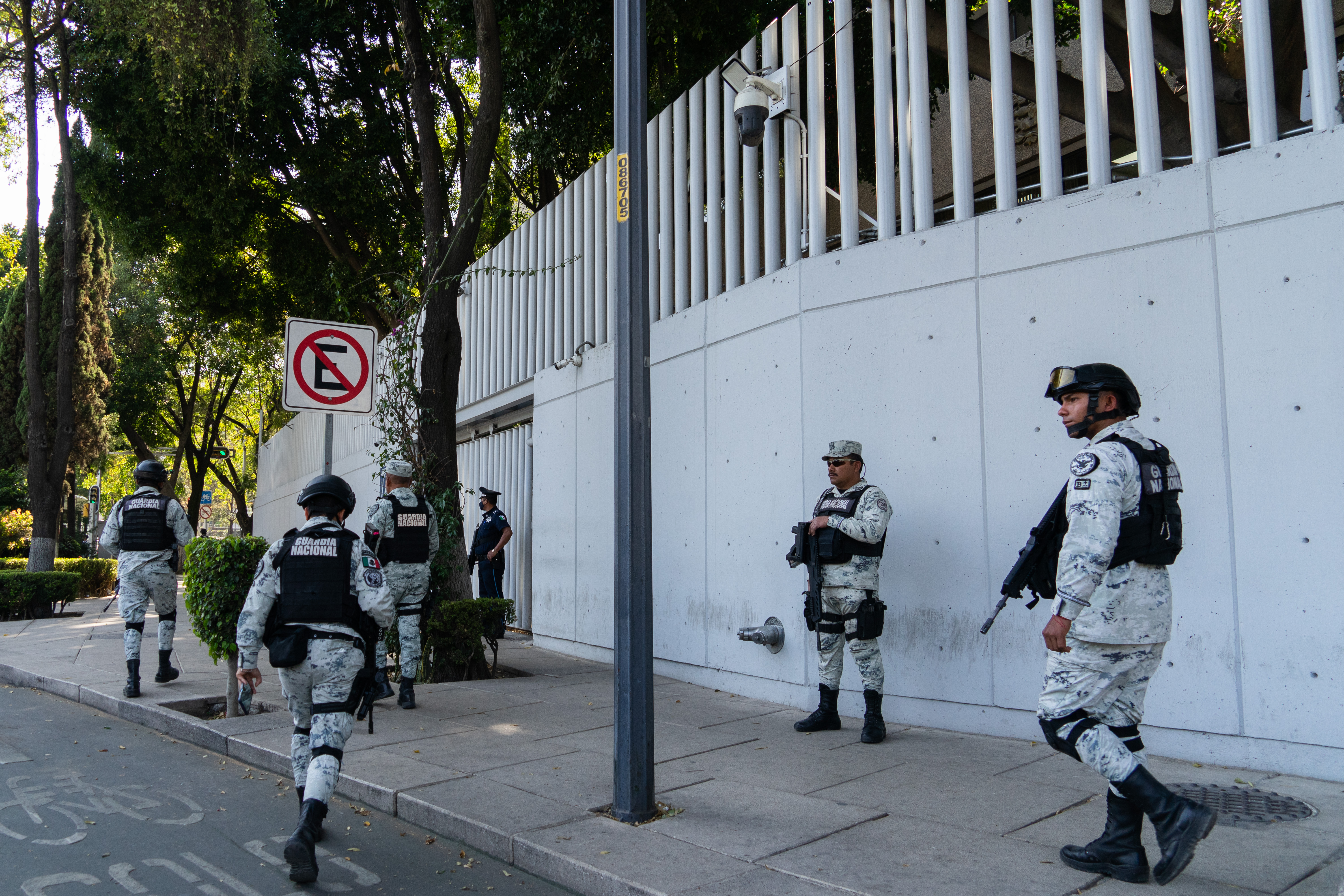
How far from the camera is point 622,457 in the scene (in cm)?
436

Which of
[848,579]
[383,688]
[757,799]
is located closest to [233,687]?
[383,688]

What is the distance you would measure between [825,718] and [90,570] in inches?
648

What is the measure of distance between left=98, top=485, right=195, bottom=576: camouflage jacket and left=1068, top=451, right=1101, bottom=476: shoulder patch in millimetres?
7304

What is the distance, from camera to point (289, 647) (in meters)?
4.19

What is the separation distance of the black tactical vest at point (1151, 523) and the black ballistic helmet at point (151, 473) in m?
7.60

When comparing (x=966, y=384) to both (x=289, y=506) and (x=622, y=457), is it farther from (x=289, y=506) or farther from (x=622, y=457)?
(x=289, y=506)

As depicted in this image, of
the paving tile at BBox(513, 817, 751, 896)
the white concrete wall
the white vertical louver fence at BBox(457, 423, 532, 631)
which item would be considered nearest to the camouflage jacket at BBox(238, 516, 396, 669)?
the paving tile at BBox(513, 817, 751, 896)

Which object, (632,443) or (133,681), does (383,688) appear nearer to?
(133,681)

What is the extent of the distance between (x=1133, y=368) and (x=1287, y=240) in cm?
101

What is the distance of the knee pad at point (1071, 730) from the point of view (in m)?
3.54

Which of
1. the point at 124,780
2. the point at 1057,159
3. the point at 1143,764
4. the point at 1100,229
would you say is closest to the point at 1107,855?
the point at 1143,764

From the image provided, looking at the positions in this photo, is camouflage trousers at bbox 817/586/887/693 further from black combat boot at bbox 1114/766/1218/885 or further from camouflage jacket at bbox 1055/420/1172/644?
black combat boot at bbox 1114/766/1218/885

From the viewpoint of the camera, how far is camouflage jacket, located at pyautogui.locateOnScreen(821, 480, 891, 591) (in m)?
5.89

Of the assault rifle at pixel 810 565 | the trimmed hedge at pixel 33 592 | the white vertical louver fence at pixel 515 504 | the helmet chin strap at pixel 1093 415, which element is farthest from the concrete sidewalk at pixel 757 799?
the trimmed hedge at pixel 33 592
